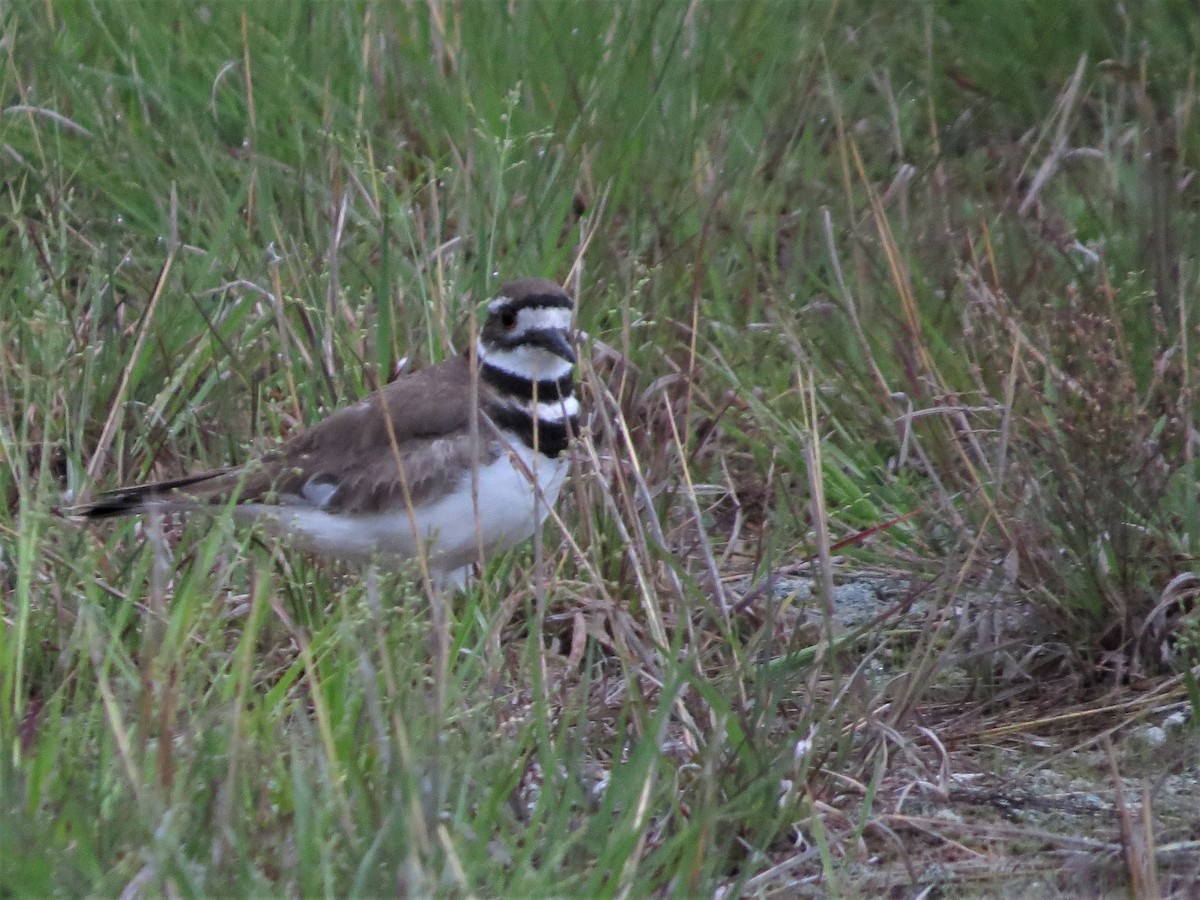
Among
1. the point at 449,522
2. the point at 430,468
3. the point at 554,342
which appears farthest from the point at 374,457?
the point at 554,342

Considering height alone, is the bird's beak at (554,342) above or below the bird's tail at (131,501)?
above

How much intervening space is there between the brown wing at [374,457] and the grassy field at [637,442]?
0.47 feet

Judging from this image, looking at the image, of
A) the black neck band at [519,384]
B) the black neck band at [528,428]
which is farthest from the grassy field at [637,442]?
the black neck band at [519,384]

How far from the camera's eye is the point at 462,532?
380cm

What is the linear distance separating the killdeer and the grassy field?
0.10 meters

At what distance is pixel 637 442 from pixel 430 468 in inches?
25.6

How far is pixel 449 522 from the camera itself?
150 inches

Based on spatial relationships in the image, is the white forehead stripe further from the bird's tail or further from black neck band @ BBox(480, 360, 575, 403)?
the bird's tail

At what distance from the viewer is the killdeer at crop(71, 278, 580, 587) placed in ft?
12.4

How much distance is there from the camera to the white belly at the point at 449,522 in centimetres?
375

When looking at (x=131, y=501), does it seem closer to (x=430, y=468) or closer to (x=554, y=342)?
(x=430, y=468)

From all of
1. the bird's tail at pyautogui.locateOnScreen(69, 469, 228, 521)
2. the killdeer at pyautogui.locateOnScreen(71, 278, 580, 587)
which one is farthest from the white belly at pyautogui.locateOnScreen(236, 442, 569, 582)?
the bird's tail at pyautogui.locateOnScreen(69, 469, 228, 521)

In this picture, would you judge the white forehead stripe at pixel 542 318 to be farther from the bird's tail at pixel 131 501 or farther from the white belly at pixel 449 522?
the bird's tail at pixel 131 501

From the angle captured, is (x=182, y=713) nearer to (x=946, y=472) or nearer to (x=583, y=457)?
(x=583, y=457)
